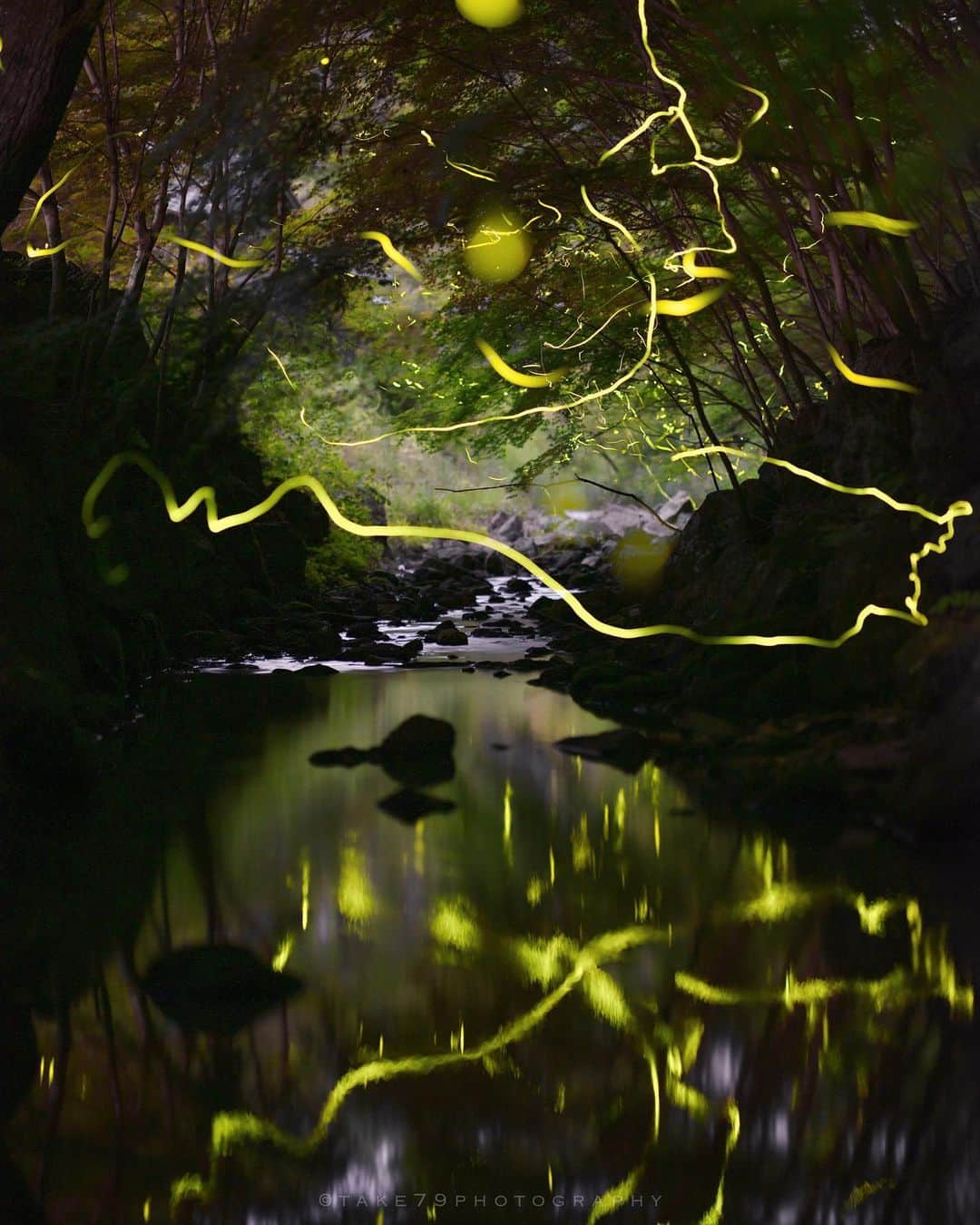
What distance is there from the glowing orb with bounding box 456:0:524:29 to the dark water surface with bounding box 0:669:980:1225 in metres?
4.54

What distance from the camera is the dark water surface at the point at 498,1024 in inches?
76.8

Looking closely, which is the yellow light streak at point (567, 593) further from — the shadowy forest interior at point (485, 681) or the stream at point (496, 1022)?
the stream at point (496, 1022)

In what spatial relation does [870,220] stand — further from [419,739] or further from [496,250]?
[496,250]

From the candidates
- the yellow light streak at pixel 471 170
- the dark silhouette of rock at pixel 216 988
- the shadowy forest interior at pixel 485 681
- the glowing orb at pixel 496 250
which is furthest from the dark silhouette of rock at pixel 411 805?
the glowing orb at pixel 496 250

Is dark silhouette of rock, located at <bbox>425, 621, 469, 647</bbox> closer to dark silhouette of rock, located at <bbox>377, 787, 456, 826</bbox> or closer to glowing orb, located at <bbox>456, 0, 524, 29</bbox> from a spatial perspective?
glowing orb, located at <bbox>456, 0, 524, 29</bbox>

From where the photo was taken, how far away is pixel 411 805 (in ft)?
14.4

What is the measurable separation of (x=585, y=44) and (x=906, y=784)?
481cm

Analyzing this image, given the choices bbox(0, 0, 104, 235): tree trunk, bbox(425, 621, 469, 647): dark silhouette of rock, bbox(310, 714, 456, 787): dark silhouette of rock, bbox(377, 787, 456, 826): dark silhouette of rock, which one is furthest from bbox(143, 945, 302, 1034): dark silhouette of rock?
bbox(425, 621, 469, 647): dark silhouette of rock

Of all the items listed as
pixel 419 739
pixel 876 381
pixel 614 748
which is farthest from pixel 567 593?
pixel 876 381

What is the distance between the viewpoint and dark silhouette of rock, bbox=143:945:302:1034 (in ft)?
8.36

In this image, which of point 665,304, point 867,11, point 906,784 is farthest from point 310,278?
point 906,784

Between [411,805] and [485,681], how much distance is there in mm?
3221

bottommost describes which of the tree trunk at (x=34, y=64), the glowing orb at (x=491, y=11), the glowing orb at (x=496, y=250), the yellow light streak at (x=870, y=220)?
the yellow light streak at (x=870, y=220)

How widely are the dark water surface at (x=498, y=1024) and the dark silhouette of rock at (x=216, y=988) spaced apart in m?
0.04
